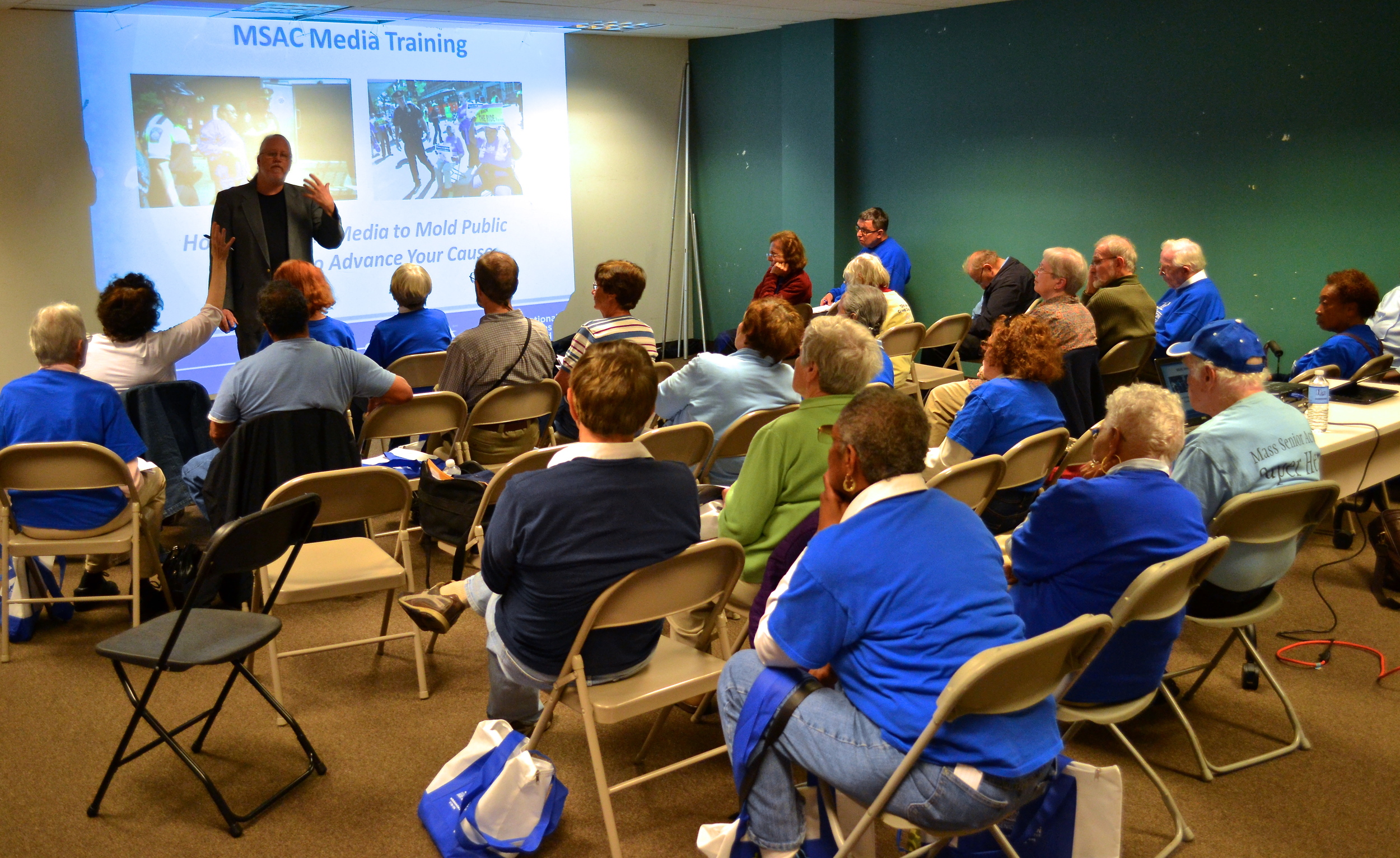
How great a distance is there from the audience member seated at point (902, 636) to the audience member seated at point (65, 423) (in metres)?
2.68

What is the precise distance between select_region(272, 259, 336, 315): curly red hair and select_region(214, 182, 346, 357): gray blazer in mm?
1365

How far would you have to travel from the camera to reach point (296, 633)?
3947 mm

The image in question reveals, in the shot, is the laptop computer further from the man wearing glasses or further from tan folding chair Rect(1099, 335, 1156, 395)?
the man wearing glasses

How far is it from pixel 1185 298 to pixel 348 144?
5846 mm

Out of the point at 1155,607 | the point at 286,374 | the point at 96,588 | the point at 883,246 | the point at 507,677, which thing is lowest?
the point at 96,588

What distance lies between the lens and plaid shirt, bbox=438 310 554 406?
15.2ft

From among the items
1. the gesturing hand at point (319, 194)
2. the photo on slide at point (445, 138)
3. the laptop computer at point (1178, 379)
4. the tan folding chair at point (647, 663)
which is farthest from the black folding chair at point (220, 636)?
the photo on slide at point (445, 138)

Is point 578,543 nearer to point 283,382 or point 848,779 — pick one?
point 848,779

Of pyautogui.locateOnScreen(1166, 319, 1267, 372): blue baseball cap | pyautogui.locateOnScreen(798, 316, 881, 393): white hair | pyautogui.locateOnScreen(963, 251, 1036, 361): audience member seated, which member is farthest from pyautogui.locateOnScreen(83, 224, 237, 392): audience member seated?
pyautogui.locateOnScreen(963, 251, 1036, 361): audience member seated

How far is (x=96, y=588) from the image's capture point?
13.8 feet

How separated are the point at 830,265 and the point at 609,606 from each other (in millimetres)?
7193

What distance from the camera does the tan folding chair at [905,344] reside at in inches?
245

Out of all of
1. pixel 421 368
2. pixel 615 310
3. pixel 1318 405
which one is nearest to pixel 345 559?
pixel 615 310

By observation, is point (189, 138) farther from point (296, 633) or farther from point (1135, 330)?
point (1135, 330)
